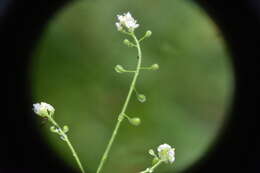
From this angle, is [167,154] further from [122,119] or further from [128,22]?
[128,22]

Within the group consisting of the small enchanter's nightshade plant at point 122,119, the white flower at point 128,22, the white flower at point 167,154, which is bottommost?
the white flower at point 167,154

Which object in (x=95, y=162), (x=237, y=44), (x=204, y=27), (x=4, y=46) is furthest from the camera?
(x=204, y=27)

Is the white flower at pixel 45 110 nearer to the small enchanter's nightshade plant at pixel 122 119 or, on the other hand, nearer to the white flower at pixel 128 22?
the small enchanter's nightshade plant at pixel 122 119

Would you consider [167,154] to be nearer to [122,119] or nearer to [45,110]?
[122,119]

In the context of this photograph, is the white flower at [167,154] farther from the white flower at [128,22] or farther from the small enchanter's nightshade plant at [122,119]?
the white flower at [128,22]

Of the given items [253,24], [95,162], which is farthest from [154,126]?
[253,24]

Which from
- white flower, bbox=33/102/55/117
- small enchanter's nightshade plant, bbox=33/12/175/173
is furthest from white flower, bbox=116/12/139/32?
white flower, bbox=33/102/55/117

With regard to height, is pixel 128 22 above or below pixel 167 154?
above

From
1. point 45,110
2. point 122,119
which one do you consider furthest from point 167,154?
point 45,110

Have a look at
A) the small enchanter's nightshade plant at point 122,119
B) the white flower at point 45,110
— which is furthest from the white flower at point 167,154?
the white flower at point 45,110

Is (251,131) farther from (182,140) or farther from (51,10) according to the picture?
(51,10)

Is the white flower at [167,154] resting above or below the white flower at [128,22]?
below
